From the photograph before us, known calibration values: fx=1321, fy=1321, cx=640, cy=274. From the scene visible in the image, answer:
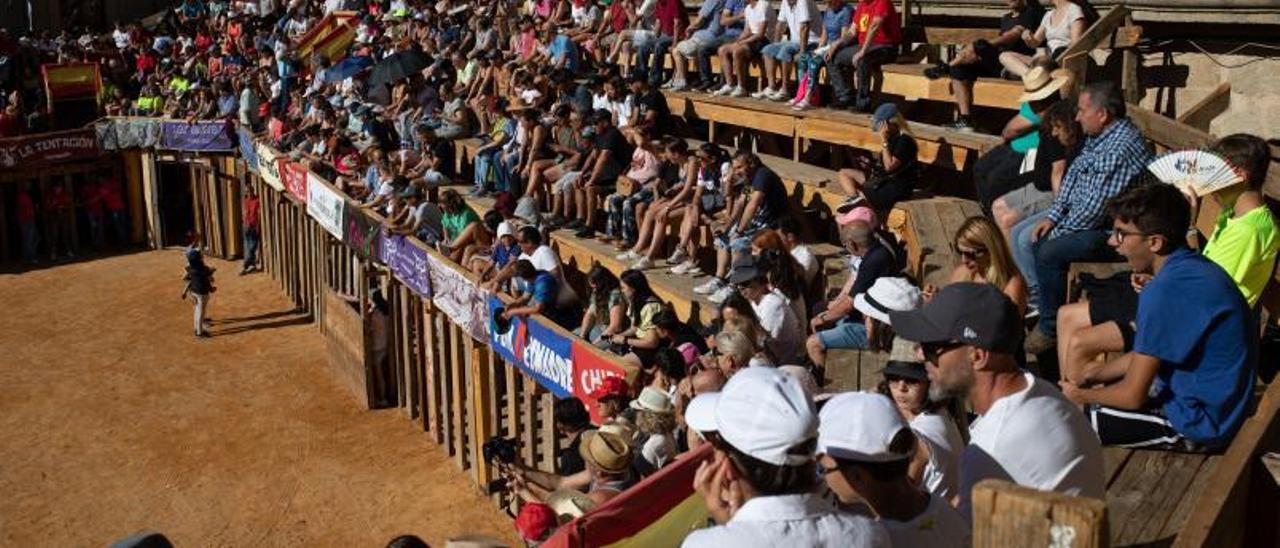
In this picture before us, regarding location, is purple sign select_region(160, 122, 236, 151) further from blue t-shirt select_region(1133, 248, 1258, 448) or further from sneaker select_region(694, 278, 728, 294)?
blue t-shirt select_region(1133, 248, 1258, 448)

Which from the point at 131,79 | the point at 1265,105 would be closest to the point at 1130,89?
the point at 1265,105

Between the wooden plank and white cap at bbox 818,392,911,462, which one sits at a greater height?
white cap at bbox 818,392,911,462

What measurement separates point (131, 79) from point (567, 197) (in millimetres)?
23211

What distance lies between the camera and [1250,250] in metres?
7.33

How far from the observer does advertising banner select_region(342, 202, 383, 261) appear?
758 inches

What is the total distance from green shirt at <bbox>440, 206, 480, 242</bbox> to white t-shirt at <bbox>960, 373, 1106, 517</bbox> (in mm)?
13081

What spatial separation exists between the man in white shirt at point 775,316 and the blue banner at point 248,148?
18.9 m

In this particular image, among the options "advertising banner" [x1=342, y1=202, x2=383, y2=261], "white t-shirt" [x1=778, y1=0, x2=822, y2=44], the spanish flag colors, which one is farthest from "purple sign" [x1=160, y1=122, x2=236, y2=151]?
the spanish flag colors

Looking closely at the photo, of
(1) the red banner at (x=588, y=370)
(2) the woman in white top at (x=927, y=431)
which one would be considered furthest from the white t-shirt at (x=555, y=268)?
(2) the woman in white top at (x=927, y=431)

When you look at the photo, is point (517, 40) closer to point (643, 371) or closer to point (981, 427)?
point (643, 371)

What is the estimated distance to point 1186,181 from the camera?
8.05m

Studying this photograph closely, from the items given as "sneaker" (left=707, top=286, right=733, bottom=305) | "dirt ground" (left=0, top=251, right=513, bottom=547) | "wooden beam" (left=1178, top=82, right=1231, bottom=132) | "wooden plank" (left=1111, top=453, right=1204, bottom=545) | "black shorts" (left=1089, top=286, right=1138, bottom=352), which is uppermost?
"wooden beam" (left=1178, top=82, right=1231, bottom=132)

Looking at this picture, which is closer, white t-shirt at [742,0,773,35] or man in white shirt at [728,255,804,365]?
man in white shirt at [728,255,804,365]

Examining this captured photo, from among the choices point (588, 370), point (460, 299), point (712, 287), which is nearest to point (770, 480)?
point (588, 370)
